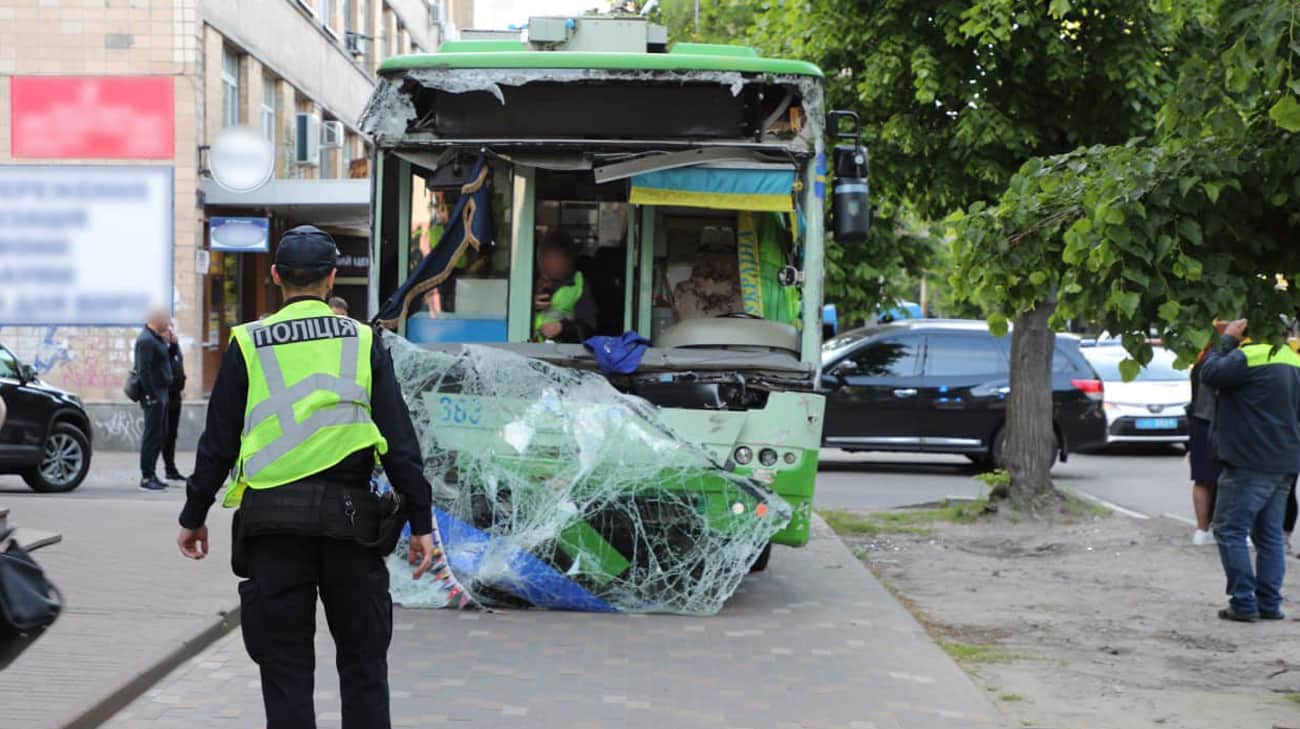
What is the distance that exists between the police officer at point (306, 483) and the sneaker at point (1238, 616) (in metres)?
5.77

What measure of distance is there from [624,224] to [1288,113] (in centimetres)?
467

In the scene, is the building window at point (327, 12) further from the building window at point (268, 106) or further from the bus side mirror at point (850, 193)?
the bus side mirror at point (850, 193)

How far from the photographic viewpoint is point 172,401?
1605 cm

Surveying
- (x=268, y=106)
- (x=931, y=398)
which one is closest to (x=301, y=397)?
(x=931, y=398)

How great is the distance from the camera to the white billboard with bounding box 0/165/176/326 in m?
19.4

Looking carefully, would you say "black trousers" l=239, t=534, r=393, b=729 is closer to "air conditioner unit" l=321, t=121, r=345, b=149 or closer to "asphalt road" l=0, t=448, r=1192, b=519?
"asphalt road" l=0, t=448, r=1192, b=519

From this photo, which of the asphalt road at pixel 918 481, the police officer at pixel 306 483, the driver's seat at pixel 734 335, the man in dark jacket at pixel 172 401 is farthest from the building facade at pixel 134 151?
the police officer at pixel 306 483

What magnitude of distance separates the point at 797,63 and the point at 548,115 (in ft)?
4.72

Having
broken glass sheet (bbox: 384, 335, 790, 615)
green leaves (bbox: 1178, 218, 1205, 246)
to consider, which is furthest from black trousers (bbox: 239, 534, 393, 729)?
broken glass sheet (bbox: 384, 335, 790, 615)

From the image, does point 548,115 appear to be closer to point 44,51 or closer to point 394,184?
point 394,184

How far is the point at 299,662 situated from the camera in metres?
4.62

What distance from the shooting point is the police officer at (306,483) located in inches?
180

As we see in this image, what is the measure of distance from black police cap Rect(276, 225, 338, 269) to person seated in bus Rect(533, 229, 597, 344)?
4576 millimetres

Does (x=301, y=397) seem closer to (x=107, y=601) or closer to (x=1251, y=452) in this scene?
(x=107, y=601)
